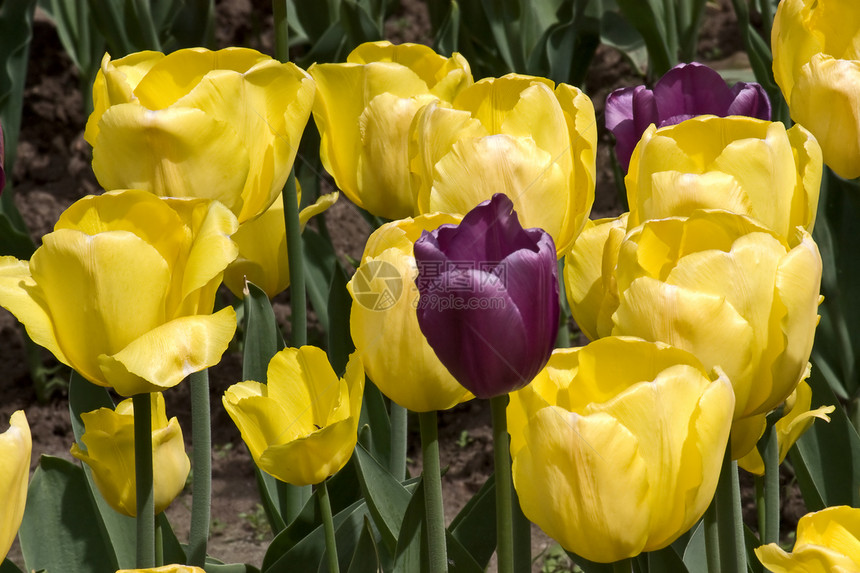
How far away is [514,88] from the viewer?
0.92 metres

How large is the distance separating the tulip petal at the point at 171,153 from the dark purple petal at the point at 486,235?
0.28m

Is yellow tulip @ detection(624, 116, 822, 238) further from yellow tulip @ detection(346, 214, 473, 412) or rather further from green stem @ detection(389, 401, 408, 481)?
green stem @ detection(389, 401, 408, 481)

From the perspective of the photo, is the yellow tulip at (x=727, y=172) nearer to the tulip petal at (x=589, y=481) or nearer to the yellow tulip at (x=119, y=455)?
the tulip petal at (x=589, y=481)

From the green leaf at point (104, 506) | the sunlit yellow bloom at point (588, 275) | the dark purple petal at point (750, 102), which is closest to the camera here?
the sunlit yellow bloom at point (588, 275)

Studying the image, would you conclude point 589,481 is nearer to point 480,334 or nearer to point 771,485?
point 480,334

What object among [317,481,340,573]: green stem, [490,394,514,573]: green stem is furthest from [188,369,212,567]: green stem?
[490,394,514,573]: green stem

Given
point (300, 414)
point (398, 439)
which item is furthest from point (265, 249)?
point (300, 414)

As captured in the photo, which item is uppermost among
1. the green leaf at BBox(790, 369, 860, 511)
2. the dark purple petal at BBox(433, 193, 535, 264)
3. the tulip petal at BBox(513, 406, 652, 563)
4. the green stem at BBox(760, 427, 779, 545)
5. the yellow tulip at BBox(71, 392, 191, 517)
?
the dark purple petal at BBox(433, 193, 535, 264)

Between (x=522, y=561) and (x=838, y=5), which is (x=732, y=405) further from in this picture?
(x=838, y=5)

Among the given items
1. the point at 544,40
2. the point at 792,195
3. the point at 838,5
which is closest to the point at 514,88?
the point at 792,195

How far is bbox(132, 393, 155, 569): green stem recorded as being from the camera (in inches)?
27.2

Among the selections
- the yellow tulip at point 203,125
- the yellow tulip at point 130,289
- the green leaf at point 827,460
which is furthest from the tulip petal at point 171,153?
the green leaf at point 827,460

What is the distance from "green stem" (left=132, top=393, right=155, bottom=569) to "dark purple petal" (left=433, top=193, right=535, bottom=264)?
0.23 metres

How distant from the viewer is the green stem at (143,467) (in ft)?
2.27
